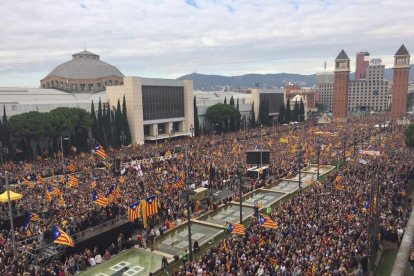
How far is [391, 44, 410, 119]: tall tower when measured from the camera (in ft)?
430

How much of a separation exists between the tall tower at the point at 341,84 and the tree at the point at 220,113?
234ft

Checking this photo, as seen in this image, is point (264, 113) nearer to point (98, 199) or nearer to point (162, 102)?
point (162, 102)

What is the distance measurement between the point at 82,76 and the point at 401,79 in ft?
380

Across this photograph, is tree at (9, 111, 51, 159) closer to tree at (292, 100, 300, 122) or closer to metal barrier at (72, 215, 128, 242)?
metal barrier at (72, 215, 128, 242)

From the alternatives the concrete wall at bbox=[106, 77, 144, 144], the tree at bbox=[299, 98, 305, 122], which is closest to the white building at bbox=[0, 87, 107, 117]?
the concrete wall at bbox=[106, 77, 144, 144]

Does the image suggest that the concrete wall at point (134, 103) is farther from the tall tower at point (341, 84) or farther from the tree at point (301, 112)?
the tall tower at point (341, 84)

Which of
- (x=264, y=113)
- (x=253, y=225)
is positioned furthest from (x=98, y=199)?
(x=264, y=113)

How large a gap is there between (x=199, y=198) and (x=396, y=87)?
423 ft

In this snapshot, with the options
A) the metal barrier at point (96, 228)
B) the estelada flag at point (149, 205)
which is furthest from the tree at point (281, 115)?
the estelada flag at point (149, 205)

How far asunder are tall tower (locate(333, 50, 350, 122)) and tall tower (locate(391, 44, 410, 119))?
58.0 ft

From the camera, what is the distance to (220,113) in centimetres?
8300

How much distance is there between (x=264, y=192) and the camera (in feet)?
116

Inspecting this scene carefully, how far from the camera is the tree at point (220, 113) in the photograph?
83.0 meters

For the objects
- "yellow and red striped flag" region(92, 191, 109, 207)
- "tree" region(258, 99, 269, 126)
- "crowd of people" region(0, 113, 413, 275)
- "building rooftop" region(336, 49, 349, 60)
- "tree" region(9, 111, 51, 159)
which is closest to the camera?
"crowd of people" region(0, 113, 413, 275)
